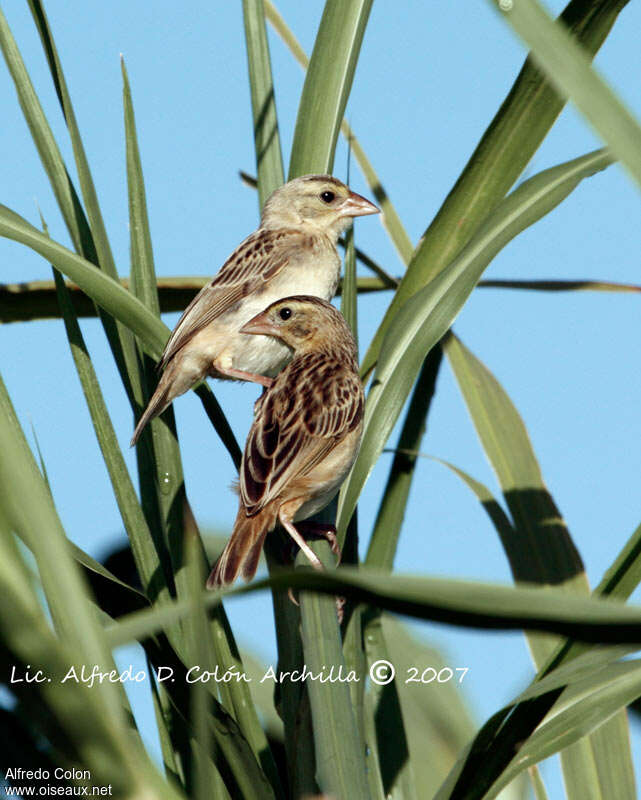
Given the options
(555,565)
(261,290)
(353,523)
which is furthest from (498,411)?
(261,290)

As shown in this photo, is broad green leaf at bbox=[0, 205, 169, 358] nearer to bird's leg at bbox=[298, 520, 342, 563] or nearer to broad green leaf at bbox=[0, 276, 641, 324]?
broad green leaf at bbox=[0, 276, 641, 324]

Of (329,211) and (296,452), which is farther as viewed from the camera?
(329,211)

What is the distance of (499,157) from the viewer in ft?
9.00

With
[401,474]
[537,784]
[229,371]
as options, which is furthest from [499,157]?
[229,371]

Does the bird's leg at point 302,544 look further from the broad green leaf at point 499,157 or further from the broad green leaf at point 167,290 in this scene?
the broad green leaf at point 167,290

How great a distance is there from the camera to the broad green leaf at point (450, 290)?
2551mm

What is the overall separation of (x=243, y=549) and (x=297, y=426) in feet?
1.98

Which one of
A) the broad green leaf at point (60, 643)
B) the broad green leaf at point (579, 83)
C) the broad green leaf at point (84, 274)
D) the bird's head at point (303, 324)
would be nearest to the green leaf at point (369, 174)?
the bird's head at point (303, 324)

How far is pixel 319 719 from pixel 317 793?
0.35 metres

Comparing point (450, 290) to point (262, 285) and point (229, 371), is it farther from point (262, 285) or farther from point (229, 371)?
point (262, 285)

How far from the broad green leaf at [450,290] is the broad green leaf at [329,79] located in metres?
0.59

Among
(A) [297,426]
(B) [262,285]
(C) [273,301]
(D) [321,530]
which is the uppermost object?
(B) [262,285]

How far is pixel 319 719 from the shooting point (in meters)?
1.75

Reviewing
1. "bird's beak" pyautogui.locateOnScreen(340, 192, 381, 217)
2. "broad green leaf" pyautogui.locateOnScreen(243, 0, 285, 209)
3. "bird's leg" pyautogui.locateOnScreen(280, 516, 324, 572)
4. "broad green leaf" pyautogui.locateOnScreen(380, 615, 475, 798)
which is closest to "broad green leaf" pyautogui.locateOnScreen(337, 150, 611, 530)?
"bird's leg" pyautogui.locateOnScreen(280, 516, 324, 572)
